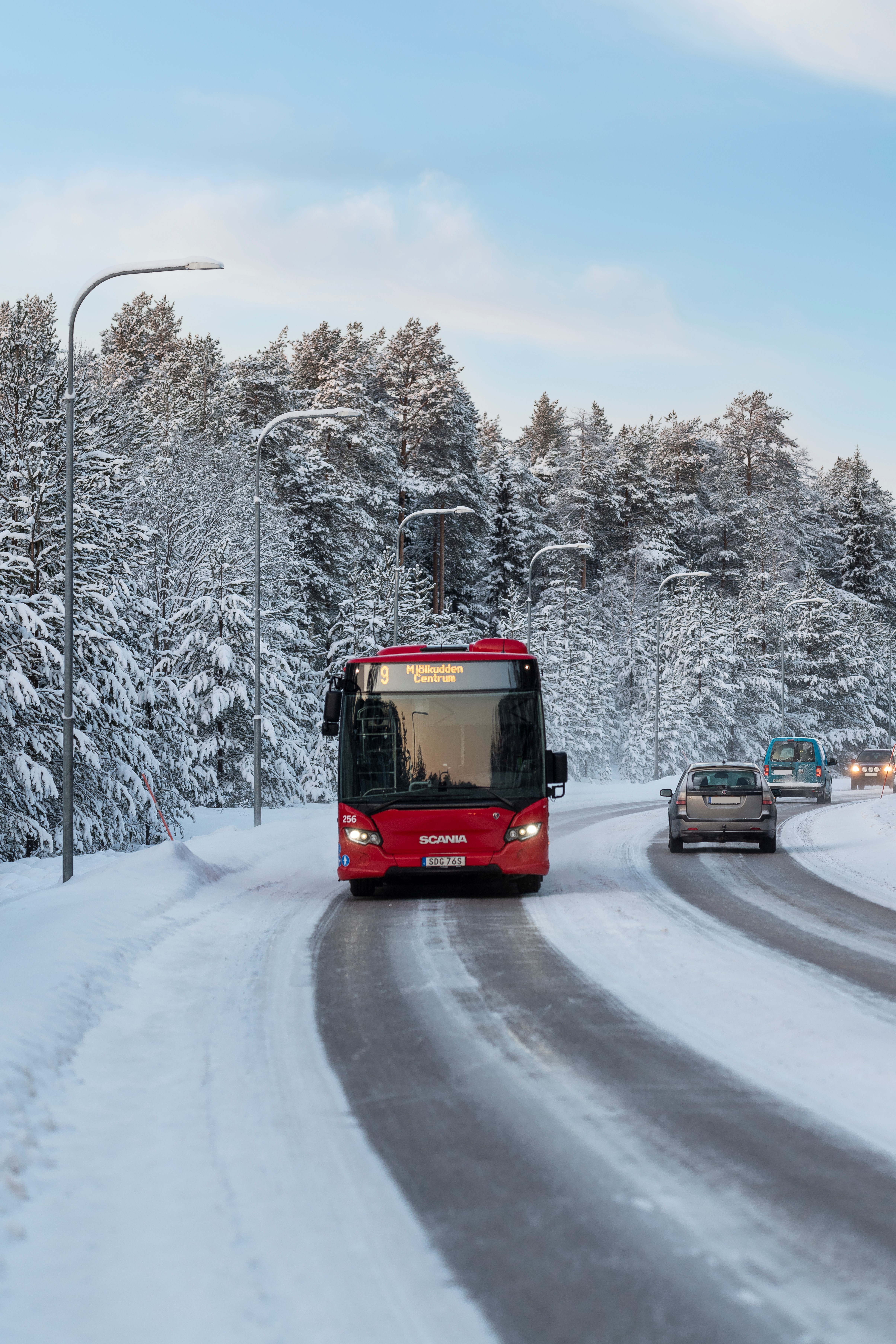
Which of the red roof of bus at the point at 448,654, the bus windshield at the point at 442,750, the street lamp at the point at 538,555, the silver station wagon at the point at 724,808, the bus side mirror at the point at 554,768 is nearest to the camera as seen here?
the bus windshield at the point at 442,750

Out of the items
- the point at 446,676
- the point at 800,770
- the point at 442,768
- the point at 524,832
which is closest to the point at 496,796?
the point at 524,832

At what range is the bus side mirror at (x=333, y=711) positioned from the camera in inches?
587

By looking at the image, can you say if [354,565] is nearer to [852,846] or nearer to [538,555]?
[538,555]

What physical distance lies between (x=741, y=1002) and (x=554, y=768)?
7052 millimetres

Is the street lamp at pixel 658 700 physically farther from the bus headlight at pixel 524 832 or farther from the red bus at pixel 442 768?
the bus headlight at pixel 524 832

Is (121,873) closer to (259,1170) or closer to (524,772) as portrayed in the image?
(524,772)

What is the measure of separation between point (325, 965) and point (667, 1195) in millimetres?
5763

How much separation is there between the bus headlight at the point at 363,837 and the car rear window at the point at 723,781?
8.35 meters

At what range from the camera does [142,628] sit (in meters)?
29.2

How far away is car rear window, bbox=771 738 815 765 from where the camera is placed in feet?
133

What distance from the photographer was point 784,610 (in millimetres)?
81000

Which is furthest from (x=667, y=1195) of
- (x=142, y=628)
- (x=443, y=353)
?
(x=443, y=353)

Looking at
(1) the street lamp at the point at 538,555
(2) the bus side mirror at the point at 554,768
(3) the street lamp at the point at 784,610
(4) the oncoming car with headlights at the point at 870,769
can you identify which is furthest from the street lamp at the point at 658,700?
(2) the bus side mirror at the point at 554,768

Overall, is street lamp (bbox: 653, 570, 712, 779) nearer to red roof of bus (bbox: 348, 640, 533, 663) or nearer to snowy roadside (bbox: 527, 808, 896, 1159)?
red roof of bus (bbox: 348, 640, 533, 663)
